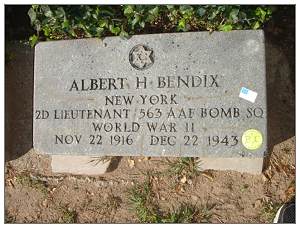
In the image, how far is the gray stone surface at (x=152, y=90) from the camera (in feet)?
10.4

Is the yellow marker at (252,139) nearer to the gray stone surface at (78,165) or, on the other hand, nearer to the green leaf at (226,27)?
the green leaf at (226,27)

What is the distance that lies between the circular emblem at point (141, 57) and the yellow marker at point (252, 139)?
884 millimetres

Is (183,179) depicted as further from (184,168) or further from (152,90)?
(152,90)

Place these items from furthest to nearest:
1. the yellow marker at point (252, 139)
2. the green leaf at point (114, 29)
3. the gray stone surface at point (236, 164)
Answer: the gray stone surface at point (236, 164)
the green leaf at point (114, 29)
the yellow marker at point (252, 139)

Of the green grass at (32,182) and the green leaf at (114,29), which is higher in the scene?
the green leaf at (114,29)

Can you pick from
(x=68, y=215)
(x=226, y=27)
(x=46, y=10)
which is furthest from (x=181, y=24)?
(x=68, y=215)

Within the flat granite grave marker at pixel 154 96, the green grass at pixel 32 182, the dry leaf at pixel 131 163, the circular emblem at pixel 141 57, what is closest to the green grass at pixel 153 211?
the dry leaf at pixel 131 163

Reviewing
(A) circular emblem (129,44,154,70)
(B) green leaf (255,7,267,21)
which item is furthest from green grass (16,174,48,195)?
(B) green leaf (255,7,267,21)

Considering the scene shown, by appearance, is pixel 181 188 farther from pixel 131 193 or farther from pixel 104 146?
pixel 104 146

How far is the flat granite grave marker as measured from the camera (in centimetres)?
315

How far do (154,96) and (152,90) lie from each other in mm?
49

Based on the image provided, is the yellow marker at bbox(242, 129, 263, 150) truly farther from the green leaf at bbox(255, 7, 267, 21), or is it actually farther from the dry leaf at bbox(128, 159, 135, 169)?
the dry leaf at bbox(128, 159, 135, 169)

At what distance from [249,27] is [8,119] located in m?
2.32

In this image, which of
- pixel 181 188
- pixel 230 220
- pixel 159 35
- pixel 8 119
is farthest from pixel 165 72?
pixel 8 119
